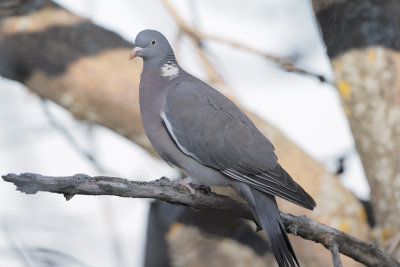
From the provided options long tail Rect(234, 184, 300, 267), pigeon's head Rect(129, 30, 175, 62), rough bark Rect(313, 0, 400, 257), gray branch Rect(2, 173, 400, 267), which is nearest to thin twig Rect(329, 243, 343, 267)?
gray branch Rect(2, 173, 400, 267)

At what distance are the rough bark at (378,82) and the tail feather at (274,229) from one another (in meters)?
1.53

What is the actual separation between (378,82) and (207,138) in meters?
1.55

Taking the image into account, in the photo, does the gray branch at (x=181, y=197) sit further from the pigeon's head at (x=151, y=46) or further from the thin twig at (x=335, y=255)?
the pigeon's head at (x=151, y=46)

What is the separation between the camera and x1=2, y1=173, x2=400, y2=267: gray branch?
206cm

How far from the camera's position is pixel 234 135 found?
2.99m

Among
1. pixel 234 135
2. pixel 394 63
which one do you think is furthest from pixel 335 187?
pixel 234 135

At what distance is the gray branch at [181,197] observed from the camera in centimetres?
206

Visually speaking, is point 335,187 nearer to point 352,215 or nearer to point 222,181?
point 352,215

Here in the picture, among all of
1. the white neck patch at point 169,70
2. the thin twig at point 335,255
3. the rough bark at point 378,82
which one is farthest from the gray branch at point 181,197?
the rough bark at point 378,82

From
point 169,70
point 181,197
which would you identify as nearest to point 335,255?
point 181,197

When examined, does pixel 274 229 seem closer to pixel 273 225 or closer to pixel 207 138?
pixel 273 225

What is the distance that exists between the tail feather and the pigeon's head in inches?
37.5

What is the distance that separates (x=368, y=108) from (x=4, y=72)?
2.65 metres

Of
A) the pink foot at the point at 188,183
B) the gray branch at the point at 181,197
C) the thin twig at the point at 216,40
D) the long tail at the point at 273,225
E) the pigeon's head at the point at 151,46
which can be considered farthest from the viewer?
the thin twig at the point at 216,40
